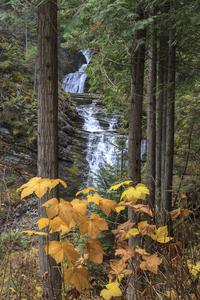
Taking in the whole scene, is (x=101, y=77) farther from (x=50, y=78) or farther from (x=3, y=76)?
(x=3, y=76)

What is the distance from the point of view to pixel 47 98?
9.70 feet

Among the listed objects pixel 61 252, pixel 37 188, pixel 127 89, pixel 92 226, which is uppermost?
pixel 127 89

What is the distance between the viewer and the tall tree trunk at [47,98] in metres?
2.88

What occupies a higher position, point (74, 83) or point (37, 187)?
point (74, 83)

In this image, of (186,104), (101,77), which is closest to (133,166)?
(101,77)

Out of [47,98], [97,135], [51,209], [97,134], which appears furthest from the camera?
[97,134]

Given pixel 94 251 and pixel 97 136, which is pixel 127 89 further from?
pixel 97 136

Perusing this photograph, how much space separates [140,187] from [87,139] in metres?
11.0

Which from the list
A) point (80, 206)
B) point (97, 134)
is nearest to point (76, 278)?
point (80, 206)

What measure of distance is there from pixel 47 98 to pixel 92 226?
2.20 metres

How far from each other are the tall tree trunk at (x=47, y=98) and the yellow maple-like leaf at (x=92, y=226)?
1763 millimetres

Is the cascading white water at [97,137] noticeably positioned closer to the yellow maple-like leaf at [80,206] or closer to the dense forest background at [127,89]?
the dense forest background at [127,89]

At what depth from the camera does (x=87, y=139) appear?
12.5 meters

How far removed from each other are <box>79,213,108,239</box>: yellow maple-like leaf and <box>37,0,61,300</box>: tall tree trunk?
176 cm
